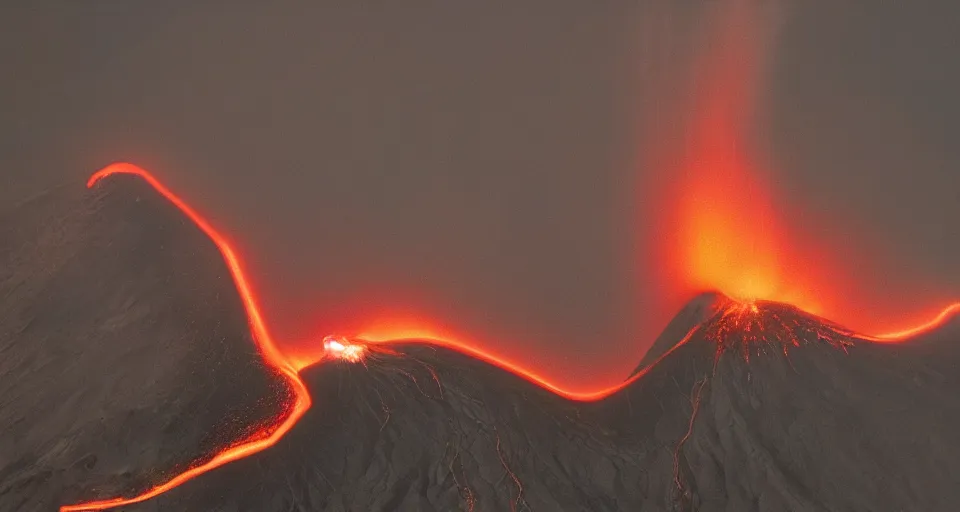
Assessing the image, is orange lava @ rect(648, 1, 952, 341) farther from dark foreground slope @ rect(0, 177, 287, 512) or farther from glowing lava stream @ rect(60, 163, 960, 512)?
dark foreground slope @ rect(0, 177, 287, 512)

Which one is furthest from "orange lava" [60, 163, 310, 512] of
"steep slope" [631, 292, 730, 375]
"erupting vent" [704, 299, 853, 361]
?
"erupting vent" [704, 299, 853, 361]

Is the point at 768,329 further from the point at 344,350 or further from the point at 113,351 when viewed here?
the point at 113,351

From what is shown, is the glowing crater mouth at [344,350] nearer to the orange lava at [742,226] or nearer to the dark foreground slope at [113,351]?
the dark foreground slope at [113,351]

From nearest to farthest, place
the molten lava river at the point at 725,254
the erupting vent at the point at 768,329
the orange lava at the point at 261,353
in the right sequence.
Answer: the orange lava at the point at 261,353 → the erupting vent at the point at 768,329 → the molten lava river at the point at 725,254

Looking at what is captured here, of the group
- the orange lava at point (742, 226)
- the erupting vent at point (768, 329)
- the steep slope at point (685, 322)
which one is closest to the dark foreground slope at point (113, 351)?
the steep slope at point (685, 322)

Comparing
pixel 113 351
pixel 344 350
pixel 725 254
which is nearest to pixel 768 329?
pixel 725 254
